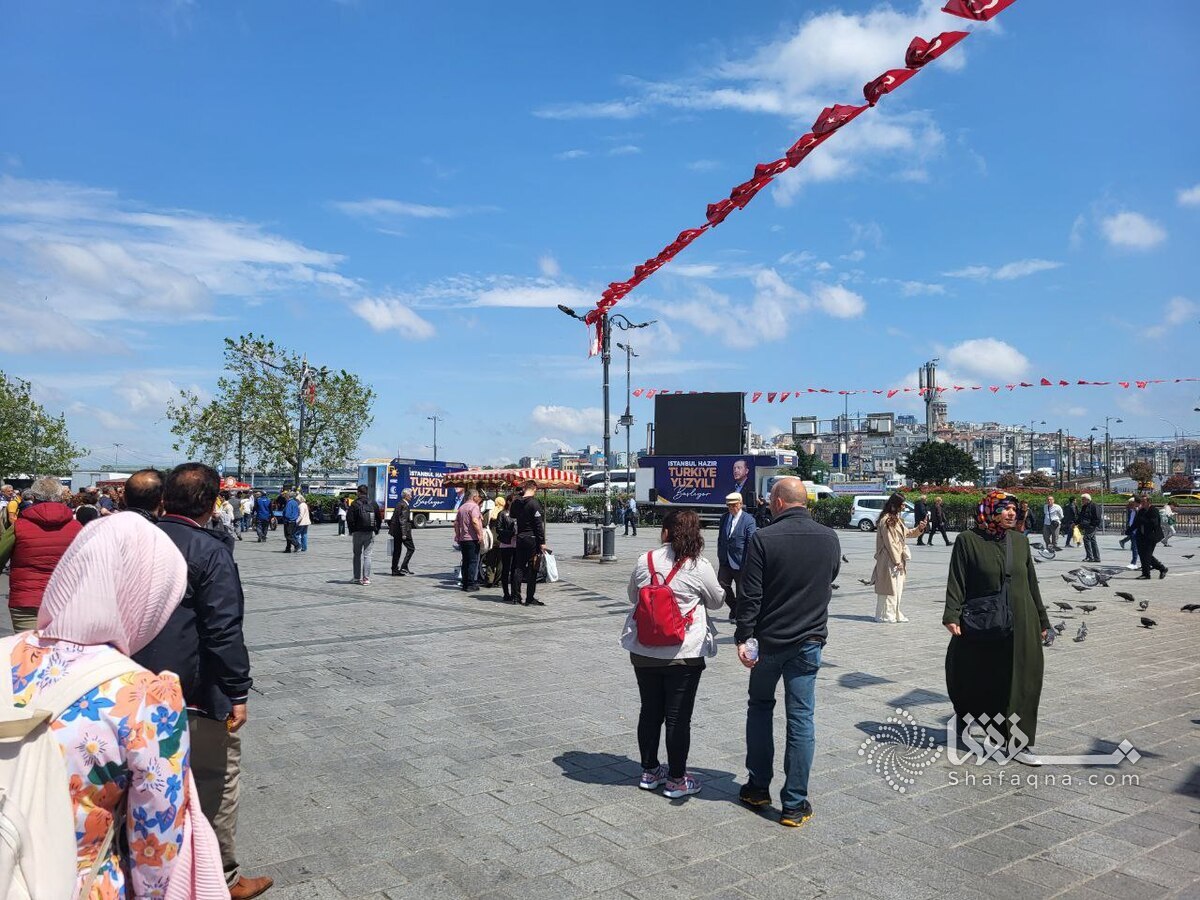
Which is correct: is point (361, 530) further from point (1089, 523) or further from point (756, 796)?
point (1089, 523)

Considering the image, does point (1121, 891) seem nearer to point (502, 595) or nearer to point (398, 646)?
point (398, 646)

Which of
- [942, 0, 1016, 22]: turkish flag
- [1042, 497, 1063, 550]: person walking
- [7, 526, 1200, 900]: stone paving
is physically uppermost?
[942, 0, 1016, 22]: turkish flag

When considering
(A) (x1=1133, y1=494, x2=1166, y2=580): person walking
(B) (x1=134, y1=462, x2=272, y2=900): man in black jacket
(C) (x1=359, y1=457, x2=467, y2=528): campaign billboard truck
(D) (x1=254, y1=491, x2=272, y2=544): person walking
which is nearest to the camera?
(B) (x1=134, y1=462, x2=272, y2=900): man in black jacket

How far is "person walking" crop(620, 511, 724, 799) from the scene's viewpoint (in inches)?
189

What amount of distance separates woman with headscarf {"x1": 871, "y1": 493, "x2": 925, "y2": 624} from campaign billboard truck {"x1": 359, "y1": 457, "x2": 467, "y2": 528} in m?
24.7

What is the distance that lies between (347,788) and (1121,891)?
3.84 meters

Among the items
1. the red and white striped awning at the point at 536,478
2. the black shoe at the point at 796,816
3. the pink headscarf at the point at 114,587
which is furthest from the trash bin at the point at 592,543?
the pink headscarf at the point at 114,587

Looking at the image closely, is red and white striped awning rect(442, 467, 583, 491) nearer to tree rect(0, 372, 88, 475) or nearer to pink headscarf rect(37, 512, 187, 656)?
pink headscarf rect(37, 512, 187, 656)

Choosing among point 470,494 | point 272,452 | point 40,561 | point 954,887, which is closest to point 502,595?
point 470,494

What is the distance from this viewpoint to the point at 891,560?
36.9 feet

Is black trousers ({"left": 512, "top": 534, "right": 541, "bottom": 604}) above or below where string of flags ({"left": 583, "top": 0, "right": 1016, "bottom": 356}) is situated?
below

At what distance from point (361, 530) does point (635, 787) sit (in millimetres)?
10976

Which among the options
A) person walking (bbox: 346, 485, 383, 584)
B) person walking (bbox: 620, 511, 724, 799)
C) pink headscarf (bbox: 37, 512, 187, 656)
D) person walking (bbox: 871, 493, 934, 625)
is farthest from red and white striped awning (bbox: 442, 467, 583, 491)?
pink headscarf (bbox: 37, 512, 187, 656)

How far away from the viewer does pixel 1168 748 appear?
19.3 feet
